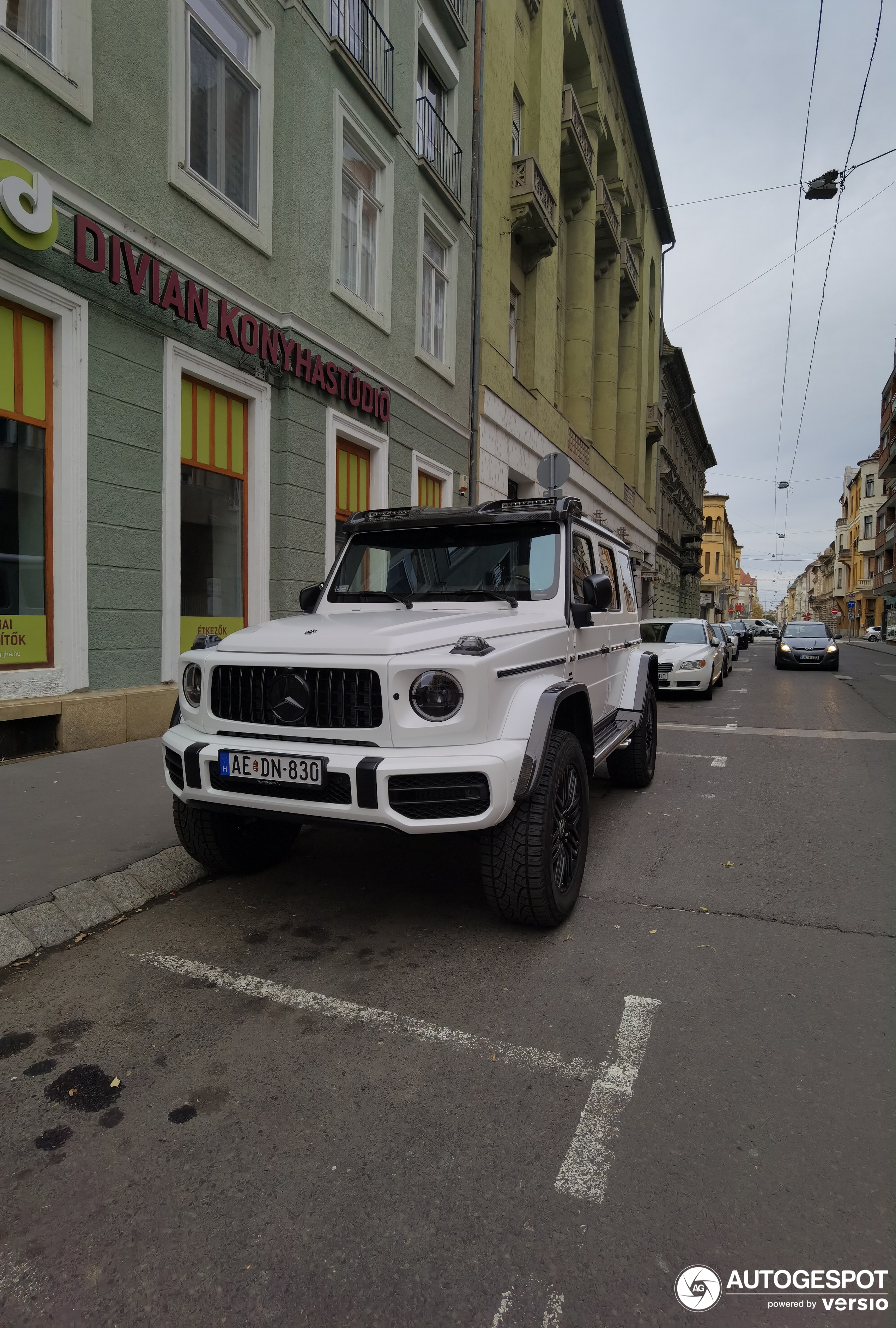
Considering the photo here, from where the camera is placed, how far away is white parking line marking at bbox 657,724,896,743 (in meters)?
9.45

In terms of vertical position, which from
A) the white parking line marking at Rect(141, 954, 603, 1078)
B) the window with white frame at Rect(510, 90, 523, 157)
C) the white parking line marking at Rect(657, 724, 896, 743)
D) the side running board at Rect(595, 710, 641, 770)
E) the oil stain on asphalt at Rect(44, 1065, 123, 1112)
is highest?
the window with white frame at Rect(510, 90, 523, 157)

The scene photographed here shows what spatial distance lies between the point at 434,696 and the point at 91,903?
6.68ft

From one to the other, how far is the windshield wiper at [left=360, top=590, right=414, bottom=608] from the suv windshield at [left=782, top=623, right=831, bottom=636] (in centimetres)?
2131

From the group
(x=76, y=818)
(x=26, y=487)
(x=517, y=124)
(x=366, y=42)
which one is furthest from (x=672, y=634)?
(x=517, y=124)

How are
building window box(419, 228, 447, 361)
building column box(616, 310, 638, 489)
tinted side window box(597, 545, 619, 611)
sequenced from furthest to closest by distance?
building column box(616, 310, 638, 489)
building window box(419, 228, 447, 361)
tinted side window box(597, 545, 619, 611)

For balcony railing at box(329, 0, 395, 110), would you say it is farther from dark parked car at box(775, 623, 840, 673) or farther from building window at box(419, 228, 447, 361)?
dark parked car at box(775, 623, 840, 673)

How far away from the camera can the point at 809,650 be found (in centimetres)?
2233

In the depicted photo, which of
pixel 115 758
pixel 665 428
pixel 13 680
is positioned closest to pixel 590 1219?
pixel 115 758

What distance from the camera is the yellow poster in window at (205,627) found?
316 inches

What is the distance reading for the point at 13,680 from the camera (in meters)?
6.09

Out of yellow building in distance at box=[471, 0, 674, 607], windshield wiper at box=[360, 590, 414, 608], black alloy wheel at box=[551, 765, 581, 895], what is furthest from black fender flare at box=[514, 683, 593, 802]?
yellow building in distance at box=[471, 0, 674, 607]

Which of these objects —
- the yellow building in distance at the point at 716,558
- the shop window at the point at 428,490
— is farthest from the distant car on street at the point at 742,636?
the yellow building in distance at the point at 716,558

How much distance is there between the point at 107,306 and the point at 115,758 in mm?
3954

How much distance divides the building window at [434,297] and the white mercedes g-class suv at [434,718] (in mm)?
9457
